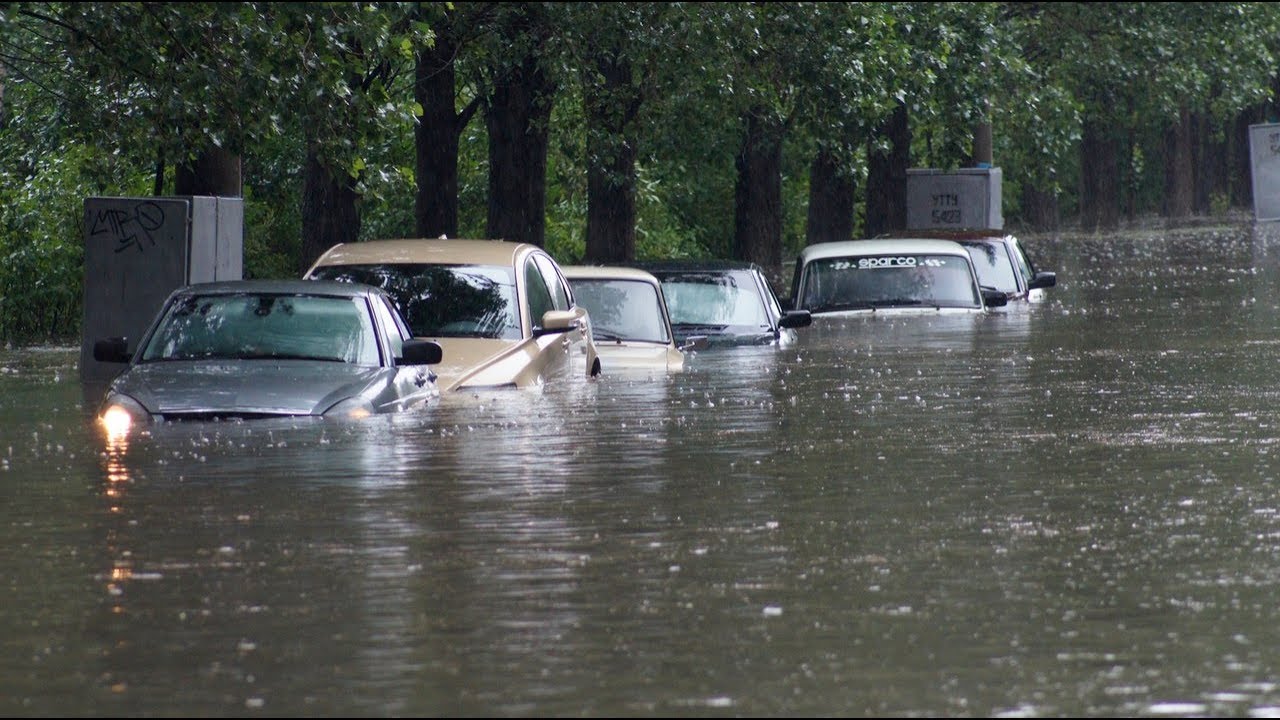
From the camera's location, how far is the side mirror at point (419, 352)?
1370 cm

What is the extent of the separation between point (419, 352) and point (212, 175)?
7.06m

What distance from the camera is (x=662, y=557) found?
30.7 feet

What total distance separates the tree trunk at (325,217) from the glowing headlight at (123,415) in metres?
12.0

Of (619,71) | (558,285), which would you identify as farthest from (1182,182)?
(558,285)

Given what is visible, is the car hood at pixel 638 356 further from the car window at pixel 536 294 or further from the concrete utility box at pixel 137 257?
the concrete utility box at pixel 137 257

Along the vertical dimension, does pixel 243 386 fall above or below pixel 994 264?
below

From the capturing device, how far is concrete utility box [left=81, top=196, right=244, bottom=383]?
19422mm

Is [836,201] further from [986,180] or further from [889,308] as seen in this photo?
[889,308]

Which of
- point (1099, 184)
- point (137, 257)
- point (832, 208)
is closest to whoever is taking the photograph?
point (137, 257)

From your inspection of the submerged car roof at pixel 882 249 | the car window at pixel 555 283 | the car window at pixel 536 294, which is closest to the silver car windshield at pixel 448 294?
the car window at pixel 536 294

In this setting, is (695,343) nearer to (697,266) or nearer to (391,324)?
(697,266)

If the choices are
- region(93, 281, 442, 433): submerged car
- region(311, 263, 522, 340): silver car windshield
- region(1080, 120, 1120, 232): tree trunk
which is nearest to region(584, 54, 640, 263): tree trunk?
region(311, 263, 522, 340): silver car windshield

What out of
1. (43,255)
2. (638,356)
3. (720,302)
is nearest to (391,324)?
(638,356)

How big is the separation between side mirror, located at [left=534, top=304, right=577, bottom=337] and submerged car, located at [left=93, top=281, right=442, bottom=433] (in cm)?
100
